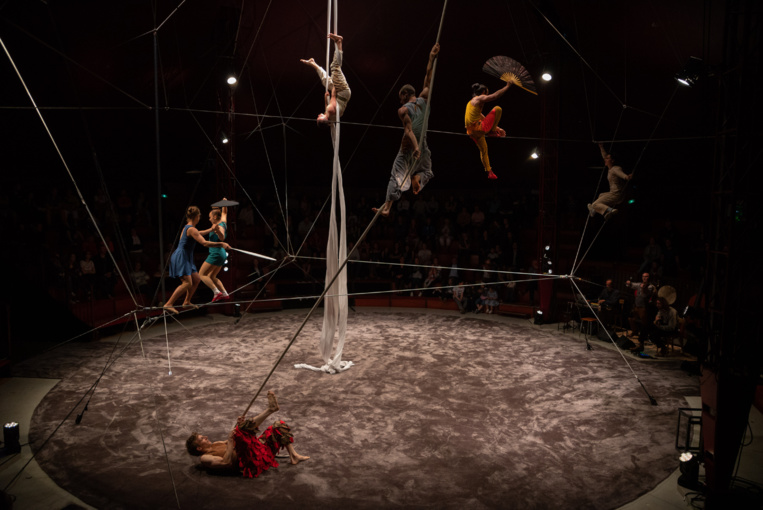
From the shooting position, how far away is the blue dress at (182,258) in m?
6.04

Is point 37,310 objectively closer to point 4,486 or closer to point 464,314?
point 4,486

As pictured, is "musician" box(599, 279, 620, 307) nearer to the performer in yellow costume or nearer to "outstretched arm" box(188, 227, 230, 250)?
the performer in yellow costume

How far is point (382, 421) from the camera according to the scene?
6.00 meters

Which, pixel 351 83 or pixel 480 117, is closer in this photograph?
pixel 480 117

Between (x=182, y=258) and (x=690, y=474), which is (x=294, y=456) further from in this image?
(x=690, y=474)

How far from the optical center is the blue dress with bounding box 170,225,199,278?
6.04 metres

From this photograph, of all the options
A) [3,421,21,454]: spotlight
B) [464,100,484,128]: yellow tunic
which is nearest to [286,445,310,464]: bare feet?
[3,421,21,454]: spotlight

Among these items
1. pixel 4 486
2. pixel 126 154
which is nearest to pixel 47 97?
pixel 126 154

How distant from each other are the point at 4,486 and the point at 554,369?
6293 mm

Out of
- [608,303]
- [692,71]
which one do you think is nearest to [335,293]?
[692,71]

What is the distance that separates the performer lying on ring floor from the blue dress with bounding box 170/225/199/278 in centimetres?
190

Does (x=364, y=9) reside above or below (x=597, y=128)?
above

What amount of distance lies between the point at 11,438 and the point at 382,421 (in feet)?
11.3

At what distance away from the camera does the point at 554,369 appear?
7.82 metres
